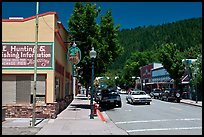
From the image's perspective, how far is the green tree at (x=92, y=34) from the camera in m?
25.1

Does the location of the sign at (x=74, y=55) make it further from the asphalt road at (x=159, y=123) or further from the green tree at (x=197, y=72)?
the green tree at (x=197, y=72)

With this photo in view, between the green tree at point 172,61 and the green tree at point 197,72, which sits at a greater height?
the green tree at point 172,61

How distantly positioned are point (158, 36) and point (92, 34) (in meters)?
120

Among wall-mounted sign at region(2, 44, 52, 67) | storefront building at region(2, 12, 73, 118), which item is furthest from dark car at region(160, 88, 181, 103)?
wall-mounted sign at region(2, 44, 52, 67)

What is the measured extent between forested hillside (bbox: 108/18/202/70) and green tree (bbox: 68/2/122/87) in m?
92.3

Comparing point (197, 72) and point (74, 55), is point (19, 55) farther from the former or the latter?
point (197, 72)

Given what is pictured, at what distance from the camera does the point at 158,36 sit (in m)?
142

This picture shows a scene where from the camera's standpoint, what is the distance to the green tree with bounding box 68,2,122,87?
25078 millimetres

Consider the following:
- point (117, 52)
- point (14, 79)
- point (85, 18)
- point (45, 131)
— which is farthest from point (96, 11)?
point (45, 131)

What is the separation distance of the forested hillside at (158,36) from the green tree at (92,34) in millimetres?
92349

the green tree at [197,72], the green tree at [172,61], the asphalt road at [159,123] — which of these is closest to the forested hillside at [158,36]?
the green tree at [172,61]

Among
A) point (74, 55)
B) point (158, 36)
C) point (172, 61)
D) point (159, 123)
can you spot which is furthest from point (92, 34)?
point (158, 36)

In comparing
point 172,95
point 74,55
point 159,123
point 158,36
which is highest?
point 158,36

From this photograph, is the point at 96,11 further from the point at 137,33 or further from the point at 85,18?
the point at 137,33
